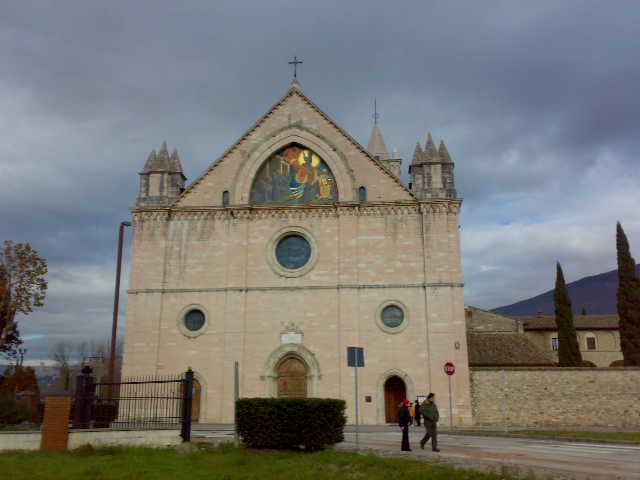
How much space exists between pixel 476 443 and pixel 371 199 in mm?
16395

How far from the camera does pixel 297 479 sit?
10969mm

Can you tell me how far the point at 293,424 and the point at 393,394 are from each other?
15.8m

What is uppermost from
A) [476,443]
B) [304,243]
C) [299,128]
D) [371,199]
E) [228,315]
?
[299,128]

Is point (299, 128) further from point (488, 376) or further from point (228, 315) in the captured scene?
point (488, 376)

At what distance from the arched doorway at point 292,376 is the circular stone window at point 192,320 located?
4.70 metres

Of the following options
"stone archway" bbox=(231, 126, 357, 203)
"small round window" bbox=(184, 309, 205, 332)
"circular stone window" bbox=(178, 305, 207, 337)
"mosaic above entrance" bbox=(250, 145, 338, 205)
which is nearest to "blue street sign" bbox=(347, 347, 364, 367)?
"circular stone window" bbox=(178, 305, 207, 337)

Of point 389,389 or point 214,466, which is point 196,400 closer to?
point 389,389

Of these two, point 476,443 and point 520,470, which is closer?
point 520,470

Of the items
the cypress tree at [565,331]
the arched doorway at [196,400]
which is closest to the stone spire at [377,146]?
the cypress tree at [565,331]

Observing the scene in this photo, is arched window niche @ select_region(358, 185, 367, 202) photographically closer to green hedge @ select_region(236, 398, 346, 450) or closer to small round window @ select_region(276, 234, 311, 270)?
small round window @ select_region(276, 234, 311, 270)

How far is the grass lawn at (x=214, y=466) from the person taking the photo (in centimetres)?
1119

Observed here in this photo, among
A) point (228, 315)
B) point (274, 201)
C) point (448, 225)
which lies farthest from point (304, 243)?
point (448, 225)

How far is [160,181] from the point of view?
33.3 meters

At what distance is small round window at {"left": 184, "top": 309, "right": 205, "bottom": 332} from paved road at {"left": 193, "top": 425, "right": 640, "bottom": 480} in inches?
554
